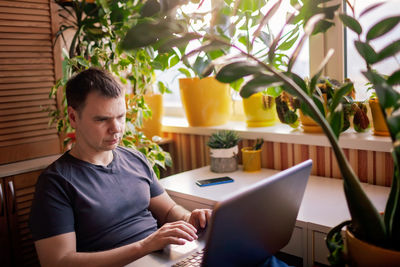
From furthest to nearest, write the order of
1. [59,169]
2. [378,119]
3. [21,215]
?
1. [21,215]
2. [378,119]
3. [59,169]

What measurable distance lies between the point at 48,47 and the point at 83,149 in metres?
1.01

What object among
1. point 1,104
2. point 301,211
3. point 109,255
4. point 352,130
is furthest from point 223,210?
point 1,104

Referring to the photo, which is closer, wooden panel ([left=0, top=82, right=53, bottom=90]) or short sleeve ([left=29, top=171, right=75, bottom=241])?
short sleeve ([left=29, top=171, right=75, bottom=241])

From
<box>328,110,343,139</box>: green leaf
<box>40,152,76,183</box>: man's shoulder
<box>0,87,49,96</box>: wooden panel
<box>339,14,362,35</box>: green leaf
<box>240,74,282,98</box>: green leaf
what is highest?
<box>339,14,362,35</box>: green leaf

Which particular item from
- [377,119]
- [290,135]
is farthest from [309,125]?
[377,119]

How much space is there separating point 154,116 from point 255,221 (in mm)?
1726

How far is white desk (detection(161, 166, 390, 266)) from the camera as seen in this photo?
1337mm

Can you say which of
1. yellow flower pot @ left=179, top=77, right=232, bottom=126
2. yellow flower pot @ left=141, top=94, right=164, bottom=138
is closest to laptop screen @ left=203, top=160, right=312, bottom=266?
yellow flower pot @ left=179, top=77, right=232, bottom=126

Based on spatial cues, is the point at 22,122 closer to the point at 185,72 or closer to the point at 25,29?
the point at 25,29

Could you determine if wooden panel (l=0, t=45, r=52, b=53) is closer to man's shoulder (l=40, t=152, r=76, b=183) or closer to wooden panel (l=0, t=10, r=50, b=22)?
wooden panel (l=0, t=10, r=50, b=22)

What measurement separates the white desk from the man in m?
0.16

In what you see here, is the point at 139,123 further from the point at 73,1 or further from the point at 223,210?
the point at 223,210

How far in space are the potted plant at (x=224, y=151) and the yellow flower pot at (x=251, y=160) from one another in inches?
2.3

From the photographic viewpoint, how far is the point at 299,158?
1.99m
